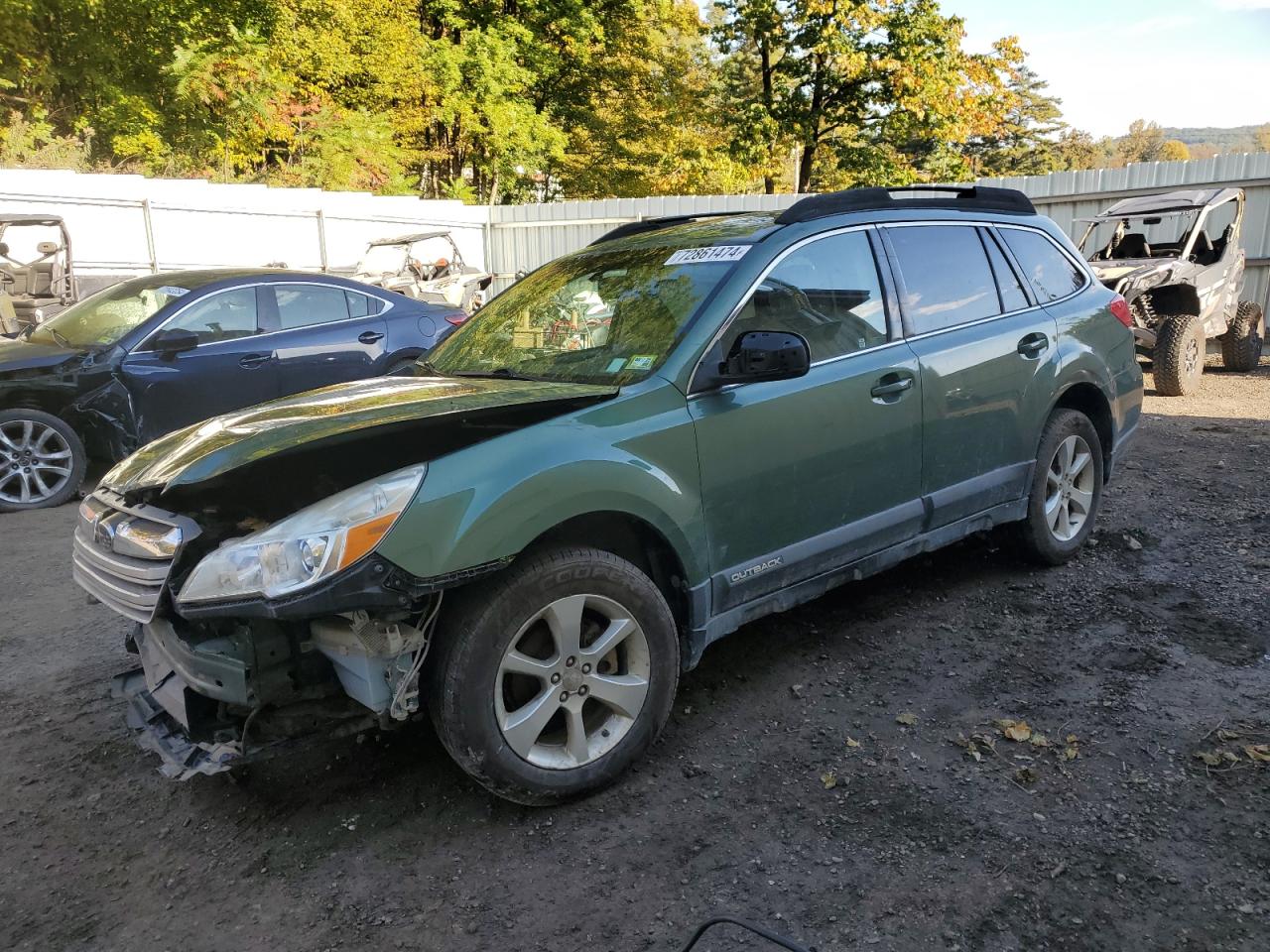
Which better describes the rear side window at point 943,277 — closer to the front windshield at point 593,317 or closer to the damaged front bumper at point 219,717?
the front windshield at point 593,317

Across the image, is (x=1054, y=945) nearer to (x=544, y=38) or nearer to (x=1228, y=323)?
(x=1228, y=323)

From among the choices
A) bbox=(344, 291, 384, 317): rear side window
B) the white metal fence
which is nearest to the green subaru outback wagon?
bbox=(344, 291, 384, 317): rear side window

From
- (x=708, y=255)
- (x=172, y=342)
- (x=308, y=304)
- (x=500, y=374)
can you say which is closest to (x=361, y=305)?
(x=308, y=304)

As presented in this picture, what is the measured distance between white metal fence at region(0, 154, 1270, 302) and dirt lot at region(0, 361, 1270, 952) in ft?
33.8

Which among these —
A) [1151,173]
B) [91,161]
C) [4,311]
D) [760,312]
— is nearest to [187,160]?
[91,161]

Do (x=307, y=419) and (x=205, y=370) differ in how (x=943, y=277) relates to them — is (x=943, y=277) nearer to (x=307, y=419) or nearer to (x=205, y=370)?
(x=307, y=419)

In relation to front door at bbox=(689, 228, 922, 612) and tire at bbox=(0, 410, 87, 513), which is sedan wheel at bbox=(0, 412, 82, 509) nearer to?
tire at bbox=(0, 410, 87, 513)

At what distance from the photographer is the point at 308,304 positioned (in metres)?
7.72

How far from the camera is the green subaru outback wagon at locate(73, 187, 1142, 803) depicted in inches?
98.6

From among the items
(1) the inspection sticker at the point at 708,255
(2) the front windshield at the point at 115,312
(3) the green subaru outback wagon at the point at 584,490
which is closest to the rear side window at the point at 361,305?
(2) the front windshield at the point at 115,312

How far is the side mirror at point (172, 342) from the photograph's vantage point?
6.88 meters

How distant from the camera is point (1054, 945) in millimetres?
2219

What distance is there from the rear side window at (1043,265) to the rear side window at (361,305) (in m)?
5.42

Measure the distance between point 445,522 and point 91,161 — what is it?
24383mm
